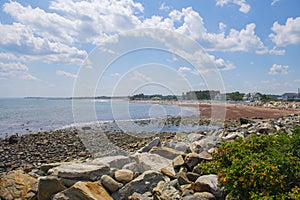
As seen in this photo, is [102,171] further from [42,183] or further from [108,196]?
[42,183]

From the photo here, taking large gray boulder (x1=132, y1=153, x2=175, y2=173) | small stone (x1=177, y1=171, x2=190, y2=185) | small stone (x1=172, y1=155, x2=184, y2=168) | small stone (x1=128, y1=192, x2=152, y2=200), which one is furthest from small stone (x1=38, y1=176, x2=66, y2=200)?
small stone (x1=172, y1=155, x2=184, y2=168)

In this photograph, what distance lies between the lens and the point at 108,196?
472 cm

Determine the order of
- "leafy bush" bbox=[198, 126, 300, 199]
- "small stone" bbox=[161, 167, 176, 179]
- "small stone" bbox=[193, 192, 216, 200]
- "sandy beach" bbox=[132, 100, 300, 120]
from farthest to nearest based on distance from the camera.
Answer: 1. "sandy beach" bbox=[132, 100, 300, 120]
2. "small stone" bbox=[161, 167, 176, 179]
3. "small stone" bbox=[193, 192, 216, 200]
4. "leafy bush" bbox=[198, 126, 300, 199]

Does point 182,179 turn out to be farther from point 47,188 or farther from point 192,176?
point 47,188

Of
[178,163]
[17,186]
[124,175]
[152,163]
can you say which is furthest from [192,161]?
[17,186]

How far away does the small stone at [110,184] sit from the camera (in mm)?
4996

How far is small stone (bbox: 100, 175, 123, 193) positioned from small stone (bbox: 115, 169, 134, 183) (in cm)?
21

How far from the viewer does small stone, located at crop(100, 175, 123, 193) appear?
5.00m

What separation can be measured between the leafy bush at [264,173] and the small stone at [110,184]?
82.6 inches

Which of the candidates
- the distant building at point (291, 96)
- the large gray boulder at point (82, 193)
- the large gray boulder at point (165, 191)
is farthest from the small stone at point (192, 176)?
the distant building at point (291, 96)

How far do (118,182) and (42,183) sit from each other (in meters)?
1.50

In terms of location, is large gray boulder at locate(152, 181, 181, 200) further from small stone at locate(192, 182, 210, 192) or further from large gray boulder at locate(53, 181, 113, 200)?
large gray boulder at locate(53, 181, 113, 200)

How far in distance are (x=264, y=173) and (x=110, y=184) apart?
2.90 m

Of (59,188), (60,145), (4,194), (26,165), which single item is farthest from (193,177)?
(60,145)
